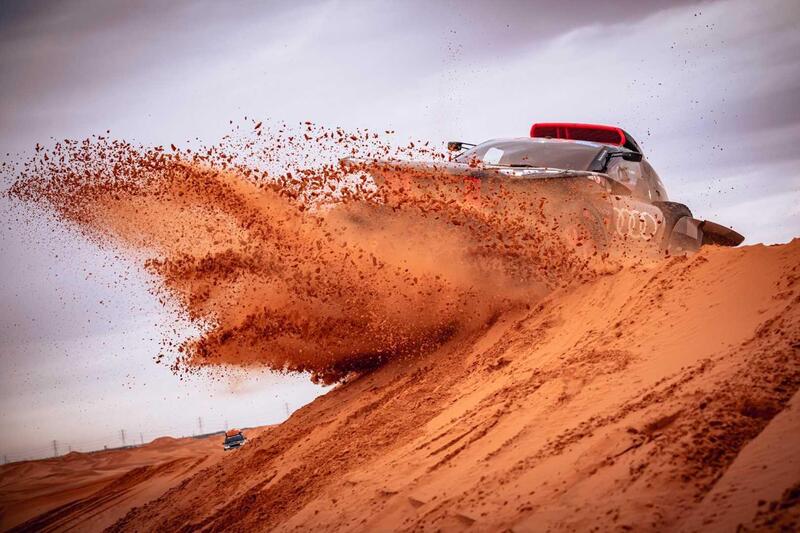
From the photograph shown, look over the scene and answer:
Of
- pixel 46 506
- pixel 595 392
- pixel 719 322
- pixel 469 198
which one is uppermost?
pixel 469 198

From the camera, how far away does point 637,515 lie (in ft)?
9.34

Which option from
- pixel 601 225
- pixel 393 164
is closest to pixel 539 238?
pixel 601 225

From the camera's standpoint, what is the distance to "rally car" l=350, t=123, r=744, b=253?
7047mm

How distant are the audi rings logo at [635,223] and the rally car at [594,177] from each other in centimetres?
1

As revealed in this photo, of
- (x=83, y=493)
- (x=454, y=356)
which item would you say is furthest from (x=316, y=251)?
(x=83, y=493)

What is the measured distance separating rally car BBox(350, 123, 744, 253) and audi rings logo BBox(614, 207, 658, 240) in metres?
0.01

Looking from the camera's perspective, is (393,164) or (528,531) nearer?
(528,531)

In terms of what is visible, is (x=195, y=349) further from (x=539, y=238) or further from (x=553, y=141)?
(x=553, y=141)

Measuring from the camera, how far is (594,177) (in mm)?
7152

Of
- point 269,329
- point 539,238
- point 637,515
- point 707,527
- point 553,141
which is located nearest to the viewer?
point 707,527

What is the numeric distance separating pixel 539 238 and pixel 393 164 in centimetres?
164

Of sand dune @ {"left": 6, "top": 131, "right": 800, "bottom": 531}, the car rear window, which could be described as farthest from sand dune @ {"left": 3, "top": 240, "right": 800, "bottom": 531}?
the car rear window

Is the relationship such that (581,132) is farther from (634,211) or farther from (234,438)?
(234,438)

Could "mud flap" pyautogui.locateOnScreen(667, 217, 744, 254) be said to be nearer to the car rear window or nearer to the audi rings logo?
the audi rings logo
